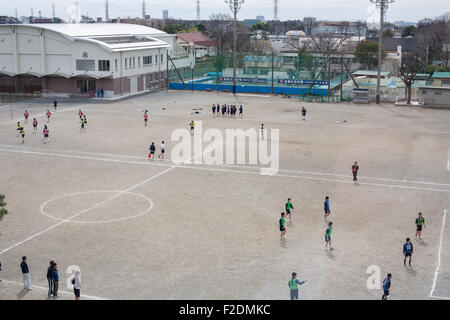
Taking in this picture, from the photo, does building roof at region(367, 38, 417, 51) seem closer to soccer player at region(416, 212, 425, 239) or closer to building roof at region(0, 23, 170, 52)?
building roof at region(0, 23, 170, 52)

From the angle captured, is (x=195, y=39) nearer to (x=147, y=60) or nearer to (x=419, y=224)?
(x=147, y=60)

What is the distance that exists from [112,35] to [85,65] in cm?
1111

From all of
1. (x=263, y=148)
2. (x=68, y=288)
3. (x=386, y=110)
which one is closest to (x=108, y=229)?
(x=68, y=288)

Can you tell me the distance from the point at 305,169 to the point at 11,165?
19651mm

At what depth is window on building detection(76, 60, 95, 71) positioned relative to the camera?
220ft

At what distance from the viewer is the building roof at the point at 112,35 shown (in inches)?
2630

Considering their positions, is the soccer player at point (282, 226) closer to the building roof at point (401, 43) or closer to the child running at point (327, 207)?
the child running at point (327, 207)

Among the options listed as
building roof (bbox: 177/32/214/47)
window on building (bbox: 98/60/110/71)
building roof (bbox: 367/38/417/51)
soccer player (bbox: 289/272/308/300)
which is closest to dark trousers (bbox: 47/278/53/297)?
soccer player (bbox: 289/272/308/300)

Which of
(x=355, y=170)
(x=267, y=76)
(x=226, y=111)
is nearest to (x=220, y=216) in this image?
(x=355, y=170)

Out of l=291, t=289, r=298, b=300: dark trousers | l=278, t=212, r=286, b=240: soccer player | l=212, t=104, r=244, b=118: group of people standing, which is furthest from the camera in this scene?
l=212, t=104, r=244, b=118: group of people standing

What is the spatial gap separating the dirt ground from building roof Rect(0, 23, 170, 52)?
23770 mm

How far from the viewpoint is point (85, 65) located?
221 feet

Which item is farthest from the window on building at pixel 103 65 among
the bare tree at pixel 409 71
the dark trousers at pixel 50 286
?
the dark trousers at pixel 50 286

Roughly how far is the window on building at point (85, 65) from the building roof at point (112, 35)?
276 centimetres
